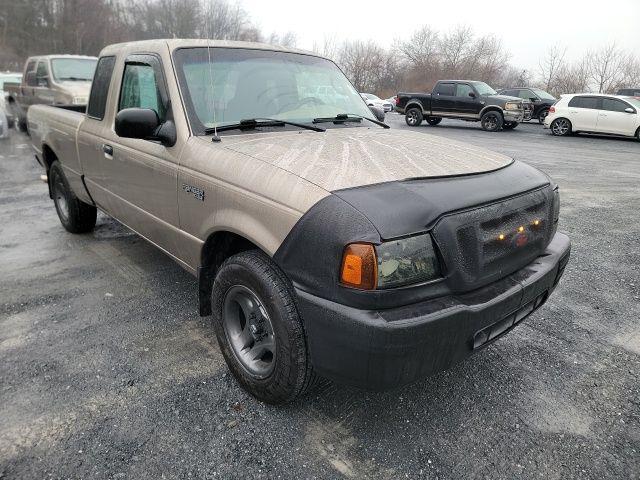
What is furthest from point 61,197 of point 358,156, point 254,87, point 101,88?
point 358,156

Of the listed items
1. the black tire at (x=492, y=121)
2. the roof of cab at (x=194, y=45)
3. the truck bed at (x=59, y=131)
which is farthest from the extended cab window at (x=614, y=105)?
the truck bed at (x=59, y=131)

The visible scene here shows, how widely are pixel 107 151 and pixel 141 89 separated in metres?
0.62

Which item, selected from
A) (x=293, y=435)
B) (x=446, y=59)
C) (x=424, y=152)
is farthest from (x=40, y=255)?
(x=446, y=59)

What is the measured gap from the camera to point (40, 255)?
4.47 m

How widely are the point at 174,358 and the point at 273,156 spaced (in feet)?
4.75

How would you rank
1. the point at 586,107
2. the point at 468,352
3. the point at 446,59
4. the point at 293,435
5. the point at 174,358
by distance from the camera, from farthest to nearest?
the point at 446,59 < the point at 586,107 < the point at 174,358 < the point at 293,435 < the point at 468,352

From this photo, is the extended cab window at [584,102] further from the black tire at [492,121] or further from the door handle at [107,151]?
the door handle at [107,151]

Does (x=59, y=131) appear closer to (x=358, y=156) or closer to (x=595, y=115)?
(x=358, y=156)

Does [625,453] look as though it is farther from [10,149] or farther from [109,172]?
[10,149]

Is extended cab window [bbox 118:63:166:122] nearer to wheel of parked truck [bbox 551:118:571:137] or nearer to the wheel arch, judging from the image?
the wheel arch

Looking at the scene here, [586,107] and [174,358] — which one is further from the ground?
[586,107]

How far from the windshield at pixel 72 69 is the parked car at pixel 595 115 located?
15716 mm

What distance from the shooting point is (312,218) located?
75.4 inches

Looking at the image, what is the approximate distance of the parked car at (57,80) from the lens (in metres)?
9.34
